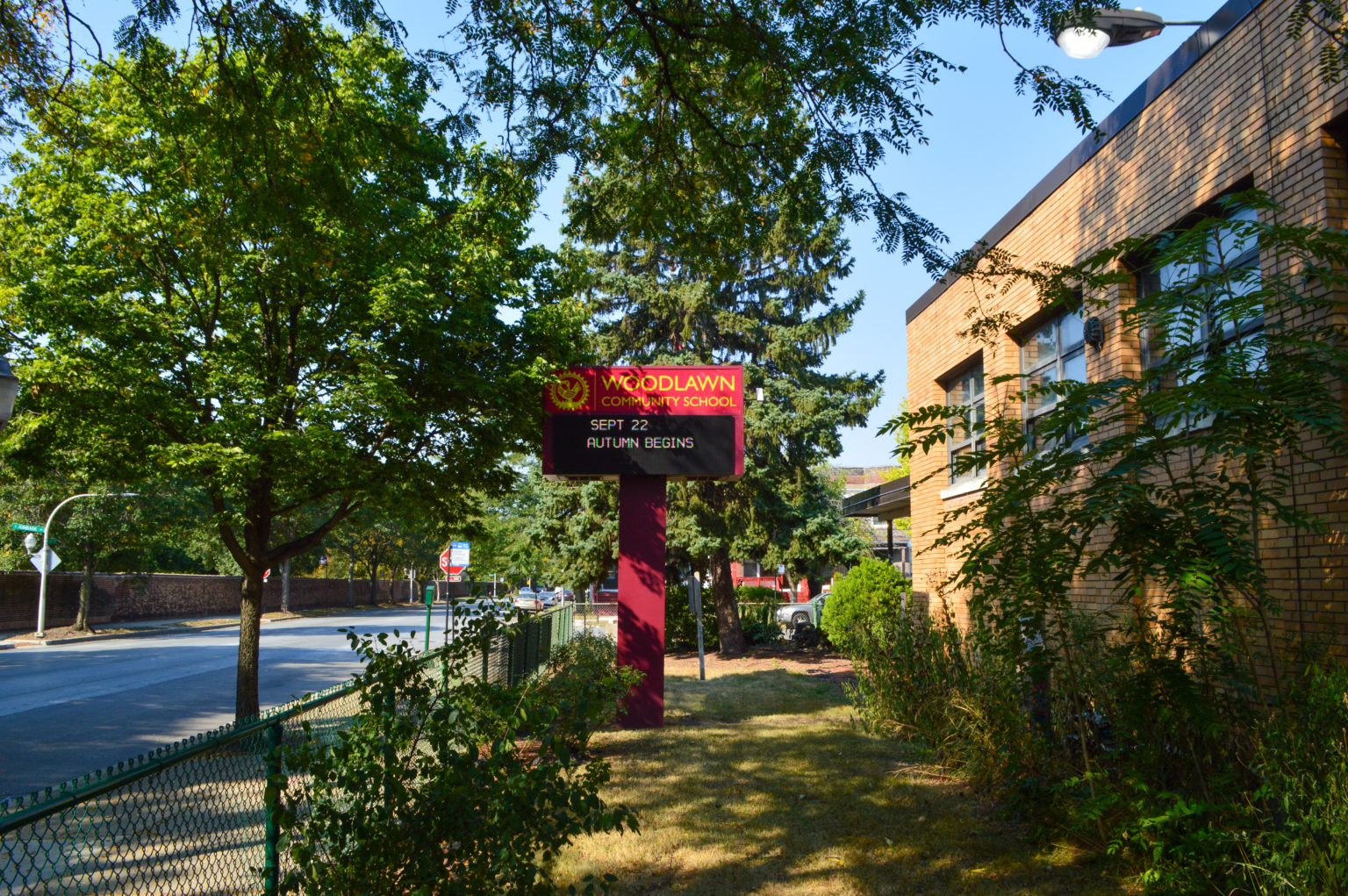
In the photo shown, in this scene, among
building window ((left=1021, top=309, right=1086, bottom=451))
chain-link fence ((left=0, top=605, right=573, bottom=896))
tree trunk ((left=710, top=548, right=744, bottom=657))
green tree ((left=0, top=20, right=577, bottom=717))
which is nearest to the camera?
chain-link fence ((left=0, top=605, right=573, bottom=896))

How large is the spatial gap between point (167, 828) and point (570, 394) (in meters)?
6.05

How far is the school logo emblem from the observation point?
34.1 ft

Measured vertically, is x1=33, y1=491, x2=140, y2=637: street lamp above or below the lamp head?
below

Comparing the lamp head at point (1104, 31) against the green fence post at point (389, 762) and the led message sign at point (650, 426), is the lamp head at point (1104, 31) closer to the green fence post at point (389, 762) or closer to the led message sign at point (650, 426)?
the led message sign at point (650, 426)

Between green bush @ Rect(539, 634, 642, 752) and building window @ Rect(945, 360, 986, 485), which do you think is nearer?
green bush @ Rect(539, 634, 642, 752)

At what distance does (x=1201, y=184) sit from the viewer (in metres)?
6.96

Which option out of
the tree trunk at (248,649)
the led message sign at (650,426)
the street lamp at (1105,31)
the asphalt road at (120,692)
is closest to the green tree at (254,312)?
the tree trunk at (248,649)

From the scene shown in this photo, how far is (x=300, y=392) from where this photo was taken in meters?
9.55

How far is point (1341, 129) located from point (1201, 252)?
2.27m

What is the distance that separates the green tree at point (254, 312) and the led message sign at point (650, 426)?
819mm

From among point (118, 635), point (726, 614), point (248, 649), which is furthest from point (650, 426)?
point (118, 635)

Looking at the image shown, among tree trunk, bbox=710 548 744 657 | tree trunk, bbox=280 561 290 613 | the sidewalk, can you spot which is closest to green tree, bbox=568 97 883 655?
tree trunk, bbox=710 548 744 657

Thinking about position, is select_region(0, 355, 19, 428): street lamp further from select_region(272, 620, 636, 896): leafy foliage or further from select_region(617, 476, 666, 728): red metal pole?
select_region(617, 476, 666, 728): red metal pole

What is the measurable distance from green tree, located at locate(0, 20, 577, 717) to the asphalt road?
189cm
